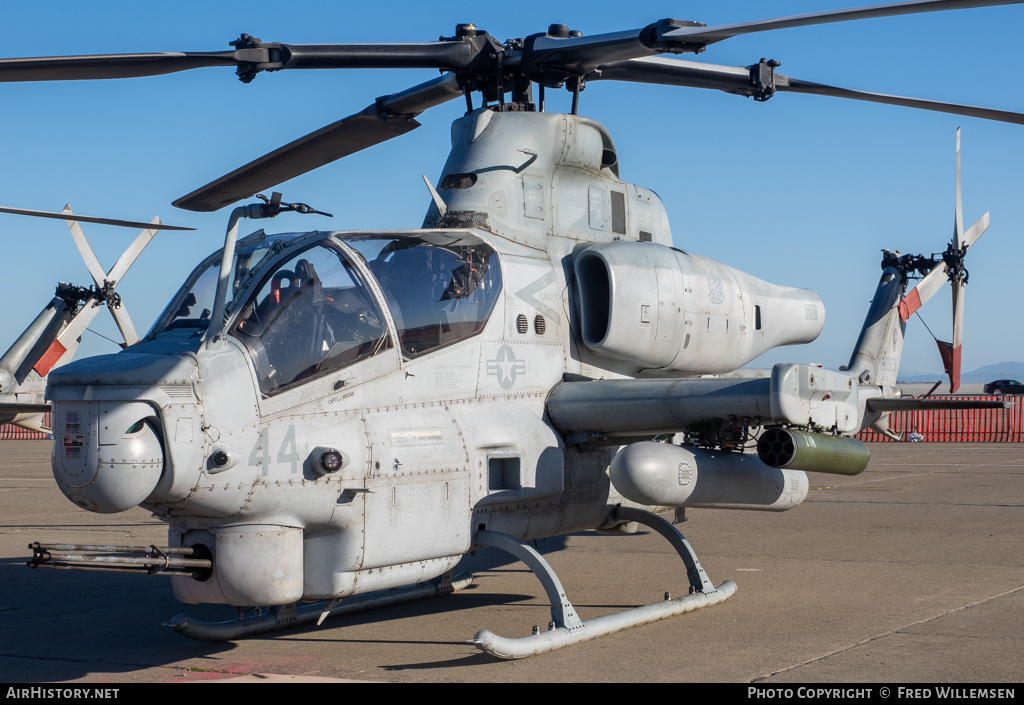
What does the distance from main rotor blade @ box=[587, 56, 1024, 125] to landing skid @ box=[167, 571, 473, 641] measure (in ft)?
15.0

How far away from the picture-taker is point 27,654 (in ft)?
24.0

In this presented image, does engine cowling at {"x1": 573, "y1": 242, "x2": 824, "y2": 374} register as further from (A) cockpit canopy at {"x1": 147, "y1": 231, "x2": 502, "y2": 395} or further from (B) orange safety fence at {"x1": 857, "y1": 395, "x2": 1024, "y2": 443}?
(B) orange safety fence at {"x1": 857, "y1": 395, "x2": 1024, "y2": 443}

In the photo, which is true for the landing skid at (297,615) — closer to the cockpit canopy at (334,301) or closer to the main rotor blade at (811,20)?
the cockpit canopy at (334,301)

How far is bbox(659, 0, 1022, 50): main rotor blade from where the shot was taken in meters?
6.09

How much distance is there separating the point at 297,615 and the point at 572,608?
2.19 metres

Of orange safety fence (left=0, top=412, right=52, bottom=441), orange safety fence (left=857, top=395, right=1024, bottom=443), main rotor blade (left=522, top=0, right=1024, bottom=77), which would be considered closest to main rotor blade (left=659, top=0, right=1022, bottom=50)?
main rotor blade (left=522, top=0, right=1024, bottom=77)

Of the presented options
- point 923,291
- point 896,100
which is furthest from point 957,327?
point 896,100

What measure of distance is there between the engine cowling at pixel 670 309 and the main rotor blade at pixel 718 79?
54.3 inches

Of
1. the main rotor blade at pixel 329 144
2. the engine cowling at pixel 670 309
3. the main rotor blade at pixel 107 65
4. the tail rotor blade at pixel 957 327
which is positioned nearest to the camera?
the main rotor blade at pixel 107 65

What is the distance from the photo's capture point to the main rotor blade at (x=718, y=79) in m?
8.23

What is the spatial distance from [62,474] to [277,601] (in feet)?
4.68

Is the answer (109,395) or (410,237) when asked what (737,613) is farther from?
(109,395)

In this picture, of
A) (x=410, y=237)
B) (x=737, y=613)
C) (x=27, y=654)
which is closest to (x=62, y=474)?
(x=27, y=654)

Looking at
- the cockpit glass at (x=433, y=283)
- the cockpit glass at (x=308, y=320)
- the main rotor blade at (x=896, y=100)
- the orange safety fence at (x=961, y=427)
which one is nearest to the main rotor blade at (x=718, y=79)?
the main rotor blade at (x=896, y=100)
